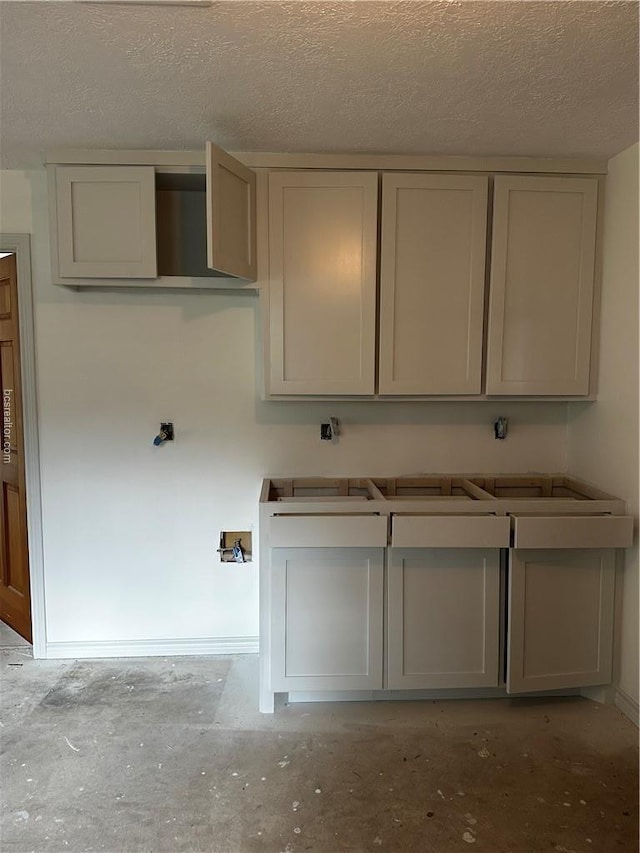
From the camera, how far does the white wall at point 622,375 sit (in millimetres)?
2135

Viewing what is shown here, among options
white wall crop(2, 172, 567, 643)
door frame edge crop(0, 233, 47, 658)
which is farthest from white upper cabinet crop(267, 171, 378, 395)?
door frame edge crop(0, 233, 47, 658)

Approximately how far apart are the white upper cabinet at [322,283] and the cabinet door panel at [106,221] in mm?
525

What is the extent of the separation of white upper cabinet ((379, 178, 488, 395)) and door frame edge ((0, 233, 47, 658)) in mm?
1623

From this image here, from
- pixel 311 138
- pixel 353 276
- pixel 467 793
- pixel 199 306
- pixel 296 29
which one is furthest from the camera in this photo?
pixel 199 306

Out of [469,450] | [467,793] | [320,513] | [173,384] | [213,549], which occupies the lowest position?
[467,793]

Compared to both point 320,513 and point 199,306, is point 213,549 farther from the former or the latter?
point 199,306

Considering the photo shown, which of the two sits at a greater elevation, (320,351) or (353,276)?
(353,276)

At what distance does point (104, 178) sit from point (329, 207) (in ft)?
3.08

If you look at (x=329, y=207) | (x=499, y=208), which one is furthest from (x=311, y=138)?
(x=499, y=208)

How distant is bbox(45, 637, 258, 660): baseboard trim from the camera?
8.50 ft

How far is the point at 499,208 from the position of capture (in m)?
2.27

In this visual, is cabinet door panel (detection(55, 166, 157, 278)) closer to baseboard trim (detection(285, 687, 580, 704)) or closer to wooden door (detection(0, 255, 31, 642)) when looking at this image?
wooden door (detection(0, 255, 31, 642))

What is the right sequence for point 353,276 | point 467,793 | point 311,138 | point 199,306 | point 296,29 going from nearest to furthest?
point 296,29, point 467,793, point 311,138, point 353,276, point 199,306

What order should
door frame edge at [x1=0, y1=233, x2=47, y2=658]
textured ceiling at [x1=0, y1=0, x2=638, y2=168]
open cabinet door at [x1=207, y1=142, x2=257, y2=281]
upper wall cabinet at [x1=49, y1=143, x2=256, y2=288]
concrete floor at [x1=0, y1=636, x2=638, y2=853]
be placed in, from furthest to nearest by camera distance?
door frame edge at [x1=0, y1=233, x2=47, y2=658] < upper wall cabinet at [x1=49, y1=143, x2=256, y2=288] < open cabinet door at [x1=207, y1=142, x2=257, y2=281] < concrete floor at [x1=0, y1=636, x2=638, y2=853] < textured ceiling at [x1=0, y1=0, x2=638, y2=168]
